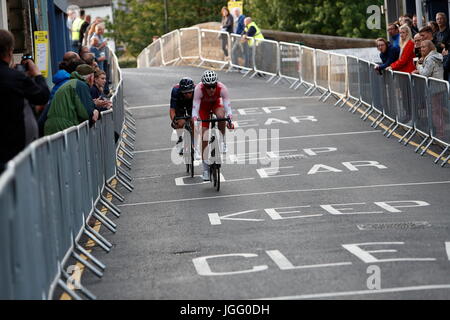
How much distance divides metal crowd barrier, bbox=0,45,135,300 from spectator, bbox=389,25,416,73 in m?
9.37

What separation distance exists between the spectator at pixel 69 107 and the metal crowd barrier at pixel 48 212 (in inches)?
10.7

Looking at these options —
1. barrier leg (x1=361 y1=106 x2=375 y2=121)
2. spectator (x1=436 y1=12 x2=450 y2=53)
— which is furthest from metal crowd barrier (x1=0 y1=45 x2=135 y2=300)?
barrier leg (x1=361 y1=106 x2=375 y2=121)

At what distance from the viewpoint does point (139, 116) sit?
31.0 meters

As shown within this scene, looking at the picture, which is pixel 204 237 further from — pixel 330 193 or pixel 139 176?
pixel 139 176

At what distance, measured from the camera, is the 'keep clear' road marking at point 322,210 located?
14.9 m

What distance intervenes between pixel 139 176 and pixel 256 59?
1902cm

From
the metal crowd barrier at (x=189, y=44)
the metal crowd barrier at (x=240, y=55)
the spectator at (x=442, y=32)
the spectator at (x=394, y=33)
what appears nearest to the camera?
the spectator at (x=442, y=32)

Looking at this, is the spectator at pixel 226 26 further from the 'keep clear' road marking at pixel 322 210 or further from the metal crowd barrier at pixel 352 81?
the 'keep clear' road marking at pixel 322 210

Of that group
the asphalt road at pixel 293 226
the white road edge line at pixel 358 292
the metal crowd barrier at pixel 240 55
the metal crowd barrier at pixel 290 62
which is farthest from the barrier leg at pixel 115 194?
the metal crowd barrier at pixel 240 55

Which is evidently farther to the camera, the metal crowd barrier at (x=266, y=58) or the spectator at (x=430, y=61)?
the metal crowd barrier at (x=266, y=58)

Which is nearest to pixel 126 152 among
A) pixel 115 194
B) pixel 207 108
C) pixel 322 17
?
pixel 207 108

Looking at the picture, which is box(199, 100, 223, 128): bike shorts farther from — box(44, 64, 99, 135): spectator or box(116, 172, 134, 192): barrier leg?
box(44, 64, 99, 135): spectator

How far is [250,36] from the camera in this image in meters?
39.2
